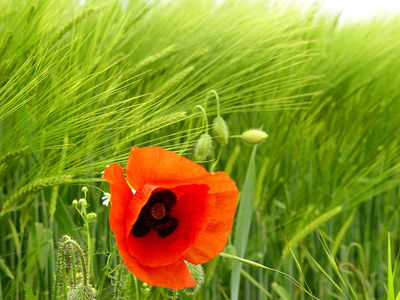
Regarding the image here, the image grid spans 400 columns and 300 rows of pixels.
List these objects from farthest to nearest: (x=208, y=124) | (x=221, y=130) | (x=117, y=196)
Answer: (x=208, y=124) < (x=221, y=130) < (x=117, y=196)

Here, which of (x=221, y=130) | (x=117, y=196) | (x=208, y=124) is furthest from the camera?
(x=208, y=124)

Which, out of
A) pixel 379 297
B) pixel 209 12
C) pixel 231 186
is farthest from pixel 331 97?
pixel 231 186

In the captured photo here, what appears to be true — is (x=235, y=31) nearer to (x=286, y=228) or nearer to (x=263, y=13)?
(x=263, y=13)

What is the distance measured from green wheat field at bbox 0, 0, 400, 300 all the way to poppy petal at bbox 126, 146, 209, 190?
130mm

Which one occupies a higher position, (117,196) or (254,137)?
(254,137)

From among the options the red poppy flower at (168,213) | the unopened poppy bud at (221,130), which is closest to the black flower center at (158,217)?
the red poppy flower at (168,213)

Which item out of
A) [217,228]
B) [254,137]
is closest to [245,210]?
[254,137]

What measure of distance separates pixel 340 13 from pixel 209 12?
47cm

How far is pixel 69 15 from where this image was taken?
1.08 metres

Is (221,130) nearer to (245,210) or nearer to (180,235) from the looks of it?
(245,210)

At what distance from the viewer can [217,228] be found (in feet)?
2.12

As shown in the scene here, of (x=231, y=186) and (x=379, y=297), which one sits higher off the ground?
(x=231, y=186)

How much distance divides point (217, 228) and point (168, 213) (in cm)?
6

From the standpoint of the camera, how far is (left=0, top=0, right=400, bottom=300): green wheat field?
0.80 m
